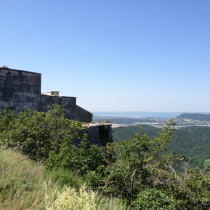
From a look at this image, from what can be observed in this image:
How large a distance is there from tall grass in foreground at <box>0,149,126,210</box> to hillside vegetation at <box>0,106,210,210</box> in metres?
0.01

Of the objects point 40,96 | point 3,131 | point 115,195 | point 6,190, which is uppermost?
point 40,96

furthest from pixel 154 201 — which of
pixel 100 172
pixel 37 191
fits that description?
pixel 37 191

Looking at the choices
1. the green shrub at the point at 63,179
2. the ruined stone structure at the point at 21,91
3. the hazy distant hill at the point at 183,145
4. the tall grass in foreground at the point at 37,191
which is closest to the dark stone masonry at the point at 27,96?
the ruined stone structure at the point at 21,91

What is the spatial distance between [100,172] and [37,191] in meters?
2.60

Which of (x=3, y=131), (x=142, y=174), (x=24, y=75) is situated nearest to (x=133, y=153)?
(x=142, y=174)

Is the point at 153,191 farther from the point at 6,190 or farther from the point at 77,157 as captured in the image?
the point at 6,190

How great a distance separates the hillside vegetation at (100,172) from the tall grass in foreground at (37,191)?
15mm

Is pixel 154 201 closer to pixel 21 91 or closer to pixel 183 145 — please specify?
pixel 21 91

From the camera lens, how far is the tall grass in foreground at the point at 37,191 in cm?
391

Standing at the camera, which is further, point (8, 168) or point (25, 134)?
point (25, 134)

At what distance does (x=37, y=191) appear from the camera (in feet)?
17.2

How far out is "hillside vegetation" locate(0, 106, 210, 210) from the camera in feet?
18.2

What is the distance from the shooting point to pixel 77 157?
8133 mm

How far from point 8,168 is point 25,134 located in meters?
3.28
